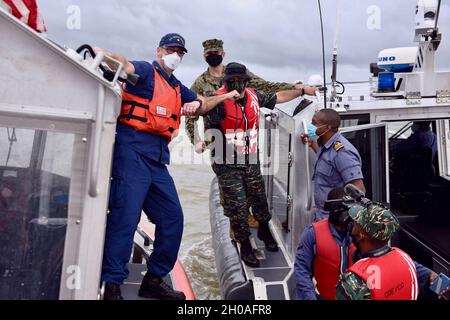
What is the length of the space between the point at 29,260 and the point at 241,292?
1.85 m

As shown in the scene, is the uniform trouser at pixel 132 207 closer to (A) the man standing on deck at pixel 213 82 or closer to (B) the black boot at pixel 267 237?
(A) the man standing on deck at pixel 213 82

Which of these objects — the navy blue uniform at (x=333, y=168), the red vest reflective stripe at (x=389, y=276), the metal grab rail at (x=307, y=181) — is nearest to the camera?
the red vest reflective stripe at (x=389, y=276)

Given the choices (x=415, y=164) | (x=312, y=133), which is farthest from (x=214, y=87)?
(x=415, y=164)

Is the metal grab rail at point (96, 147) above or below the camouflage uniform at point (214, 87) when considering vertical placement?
below

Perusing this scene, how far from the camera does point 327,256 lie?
2.63 meters

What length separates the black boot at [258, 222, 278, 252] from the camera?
4051 millimetres

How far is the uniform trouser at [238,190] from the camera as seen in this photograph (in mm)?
3713

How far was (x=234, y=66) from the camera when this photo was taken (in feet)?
11.9

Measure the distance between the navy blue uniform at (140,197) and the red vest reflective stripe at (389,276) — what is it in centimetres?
116

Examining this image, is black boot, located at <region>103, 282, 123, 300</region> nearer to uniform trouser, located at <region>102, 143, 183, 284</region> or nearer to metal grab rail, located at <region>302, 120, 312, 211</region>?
uniform trouser, located at <region>102, 143, 183, 284</region>

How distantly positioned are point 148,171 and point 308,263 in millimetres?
1042

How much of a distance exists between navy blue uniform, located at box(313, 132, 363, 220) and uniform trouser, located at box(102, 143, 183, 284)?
1035 millimetres

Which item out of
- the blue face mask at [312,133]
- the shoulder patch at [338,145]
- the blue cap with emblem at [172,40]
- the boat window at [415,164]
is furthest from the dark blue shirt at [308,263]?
the boat window at [415,164]

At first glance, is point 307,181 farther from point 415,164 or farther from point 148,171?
point 415,164
